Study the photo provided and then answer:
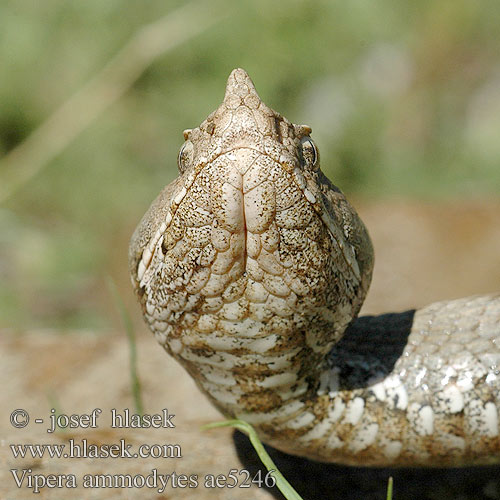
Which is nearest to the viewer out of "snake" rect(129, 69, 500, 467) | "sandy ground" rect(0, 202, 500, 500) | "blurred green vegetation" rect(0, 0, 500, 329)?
"snake" rect(129, 69, 500, 467)

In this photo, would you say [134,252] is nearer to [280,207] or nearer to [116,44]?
[280,207]

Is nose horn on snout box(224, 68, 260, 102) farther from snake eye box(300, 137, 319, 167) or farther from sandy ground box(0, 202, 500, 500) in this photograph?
sandy ground box(0, 202, 500, 500)

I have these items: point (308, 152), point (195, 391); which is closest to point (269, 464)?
point (308, 152)

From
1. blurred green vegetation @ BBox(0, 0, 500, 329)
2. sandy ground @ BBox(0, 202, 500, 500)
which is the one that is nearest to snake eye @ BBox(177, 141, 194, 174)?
sandy ground @ BBox(0, 202, 500, 500)

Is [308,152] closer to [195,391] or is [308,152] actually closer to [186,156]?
[186,156]

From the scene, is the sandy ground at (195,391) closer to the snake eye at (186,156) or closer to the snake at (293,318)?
the snake at (293,318)

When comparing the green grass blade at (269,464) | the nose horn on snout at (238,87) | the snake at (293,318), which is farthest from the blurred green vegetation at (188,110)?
the nose horn on snout at (238,87)
